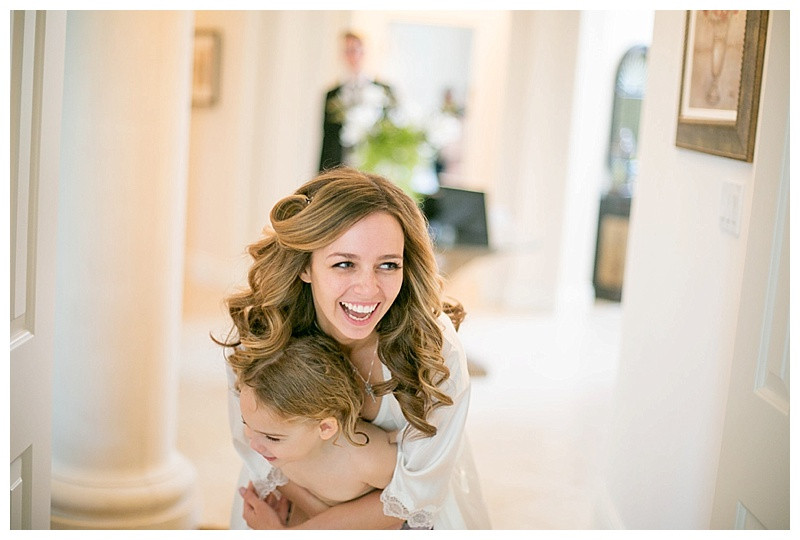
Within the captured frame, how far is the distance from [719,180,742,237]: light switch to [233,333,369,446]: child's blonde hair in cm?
90

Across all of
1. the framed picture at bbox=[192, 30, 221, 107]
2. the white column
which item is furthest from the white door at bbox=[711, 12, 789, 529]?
the framed picture at bbox=[192, 30, 221, 107]

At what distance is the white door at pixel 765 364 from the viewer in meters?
1.61

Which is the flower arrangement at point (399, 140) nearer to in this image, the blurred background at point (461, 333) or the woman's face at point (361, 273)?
the blurred background at point (461, 333)

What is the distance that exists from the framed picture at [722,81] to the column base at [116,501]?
69.4 inches

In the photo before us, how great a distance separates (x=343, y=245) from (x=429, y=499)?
54 cm

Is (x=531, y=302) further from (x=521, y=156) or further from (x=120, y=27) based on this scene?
(x=120, y=27)

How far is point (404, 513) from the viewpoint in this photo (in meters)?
1.88

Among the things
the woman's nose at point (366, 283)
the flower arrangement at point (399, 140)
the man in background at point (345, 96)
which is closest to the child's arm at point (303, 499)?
the woman's nose at point (366, 283)

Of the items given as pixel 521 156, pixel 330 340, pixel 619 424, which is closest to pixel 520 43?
pixel 521 156

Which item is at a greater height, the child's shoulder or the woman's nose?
the woman's nose

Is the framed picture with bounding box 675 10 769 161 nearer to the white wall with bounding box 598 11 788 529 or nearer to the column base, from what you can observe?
the white wall with bounding box 598 11 788 529

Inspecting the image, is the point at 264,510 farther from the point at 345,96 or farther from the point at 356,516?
the point at 345,96

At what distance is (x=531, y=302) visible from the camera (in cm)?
681

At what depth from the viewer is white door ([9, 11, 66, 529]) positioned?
1664 millimetres
